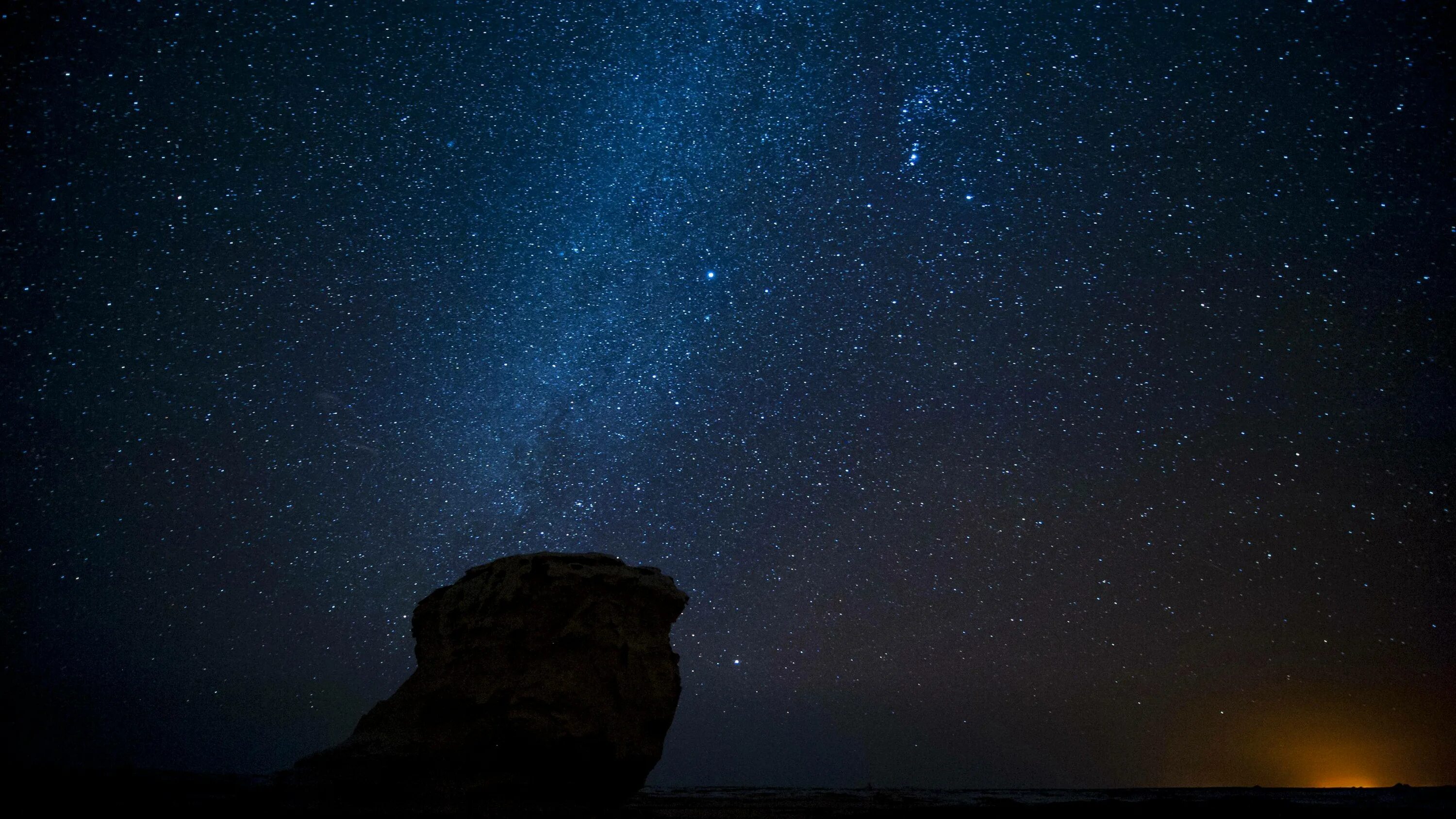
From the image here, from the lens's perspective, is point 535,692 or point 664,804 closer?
point 535,692

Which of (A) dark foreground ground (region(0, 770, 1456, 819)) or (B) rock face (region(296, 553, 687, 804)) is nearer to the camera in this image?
(A) dark foreground ground (region(0, 770, 1456, 819))

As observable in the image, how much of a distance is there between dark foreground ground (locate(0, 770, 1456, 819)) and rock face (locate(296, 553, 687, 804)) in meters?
1.28

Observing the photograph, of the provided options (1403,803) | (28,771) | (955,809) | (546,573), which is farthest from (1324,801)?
(28,771)

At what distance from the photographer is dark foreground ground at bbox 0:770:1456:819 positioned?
8430 millimetres

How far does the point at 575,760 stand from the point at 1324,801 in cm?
1513

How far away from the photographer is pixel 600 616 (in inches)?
559

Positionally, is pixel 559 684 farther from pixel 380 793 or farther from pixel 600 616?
pixel 380 793

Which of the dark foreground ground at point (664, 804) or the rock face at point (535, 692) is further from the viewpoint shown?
the rock face at point (535, 692)

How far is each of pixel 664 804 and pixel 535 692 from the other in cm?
479

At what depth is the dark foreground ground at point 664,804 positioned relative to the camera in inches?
332

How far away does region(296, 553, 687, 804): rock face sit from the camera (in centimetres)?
1273

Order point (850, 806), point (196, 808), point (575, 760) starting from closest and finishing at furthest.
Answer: point (196, 808) → point (575, 760) → point (850, 806)

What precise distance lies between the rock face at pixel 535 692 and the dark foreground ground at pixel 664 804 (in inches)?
50.5

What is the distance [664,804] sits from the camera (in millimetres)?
15578
